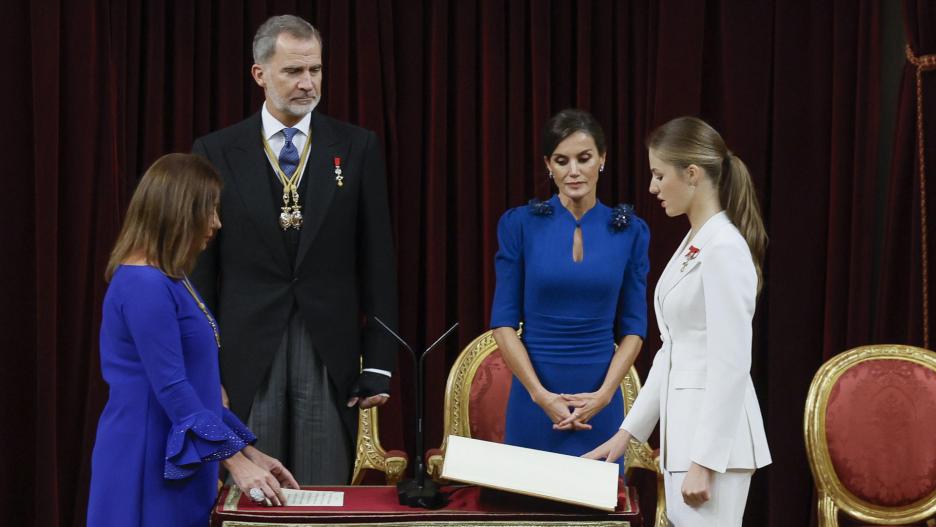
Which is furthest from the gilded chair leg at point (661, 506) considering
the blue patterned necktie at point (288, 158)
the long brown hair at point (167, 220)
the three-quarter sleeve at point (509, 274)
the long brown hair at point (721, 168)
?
the long brown hair at point (167, 220)

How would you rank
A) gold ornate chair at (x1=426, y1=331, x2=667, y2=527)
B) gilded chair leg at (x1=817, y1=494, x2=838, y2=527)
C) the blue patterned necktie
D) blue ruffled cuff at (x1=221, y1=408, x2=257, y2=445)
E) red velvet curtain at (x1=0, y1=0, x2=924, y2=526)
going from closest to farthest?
blue ruffled cuff at (x1=221, y1=408, x2=257, y2=445) → the blue patterned necktie → gilded chair leg at (x1=817, y1=494, x2=838, y2=527) → gold ornate chair at (x1=426, y1=331, x2=667, y2=527) → red velvet curtain at (x1=0, y1=0, x2=924, y2=526)

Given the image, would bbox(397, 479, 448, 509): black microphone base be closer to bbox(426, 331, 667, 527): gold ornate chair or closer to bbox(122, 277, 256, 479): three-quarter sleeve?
bbox(122, 277, 256, 479): three-quarter sleeve

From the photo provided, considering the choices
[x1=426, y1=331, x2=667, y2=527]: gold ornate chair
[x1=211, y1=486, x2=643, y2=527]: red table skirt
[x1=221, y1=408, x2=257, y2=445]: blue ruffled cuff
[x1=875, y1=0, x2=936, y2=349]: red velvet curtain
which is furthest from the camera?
[x1=875, y1=0, x2=936, y2=349]: red velvet curtain

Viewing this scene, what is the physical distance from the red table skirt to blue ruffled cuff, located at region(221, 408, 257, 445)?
0.65 feet

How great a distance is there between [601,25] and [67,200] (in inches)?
78.7

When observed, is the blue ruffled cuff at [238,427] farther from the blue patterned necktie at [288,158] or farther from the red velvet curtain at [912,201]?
the red velvet curtain at [912,201]

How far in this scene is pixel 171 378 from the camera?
218 centimetres

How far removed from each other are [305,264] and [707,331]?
1089mm

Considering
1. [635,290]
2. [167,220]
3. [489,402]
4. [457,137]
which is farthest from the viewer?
[457,137]

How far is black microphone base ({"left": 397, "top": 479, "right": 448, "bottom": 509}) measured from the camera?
2190mm

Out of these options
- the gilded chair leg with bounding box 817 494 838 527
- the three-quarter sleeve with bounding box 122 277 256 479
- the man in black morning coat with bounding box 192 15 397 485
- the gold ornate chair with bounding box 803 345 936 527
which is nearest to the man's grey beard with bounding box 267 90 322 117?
the man in black morning coat with bounding box 192 15 397 485

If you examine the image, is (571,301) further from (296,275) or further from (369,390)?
(296,275)

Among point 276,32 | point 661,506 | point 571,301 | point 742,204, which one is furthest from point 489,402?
point 742,204

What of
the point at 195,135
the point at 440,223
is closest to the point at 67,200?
the point at 195,135
